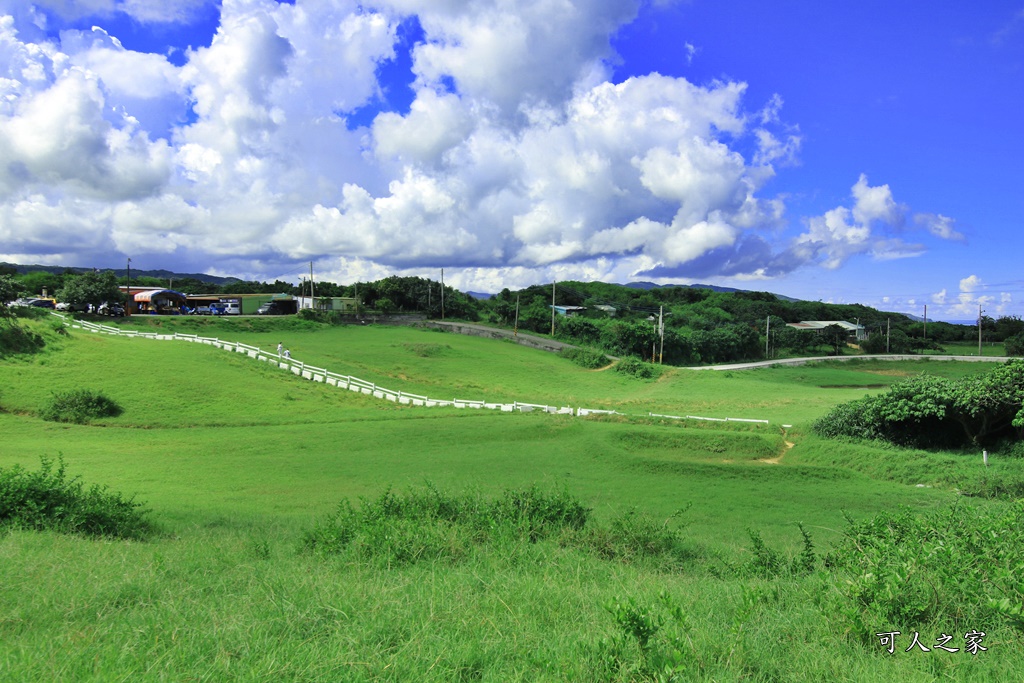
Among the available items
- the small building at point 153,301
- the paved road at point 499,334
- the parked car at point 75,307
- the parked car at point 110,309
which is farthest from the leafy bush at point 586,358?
the small building at point 153,301

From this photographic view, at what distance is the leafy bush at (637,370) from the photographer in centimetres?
4656

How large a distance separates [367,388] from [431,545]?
1018 inches

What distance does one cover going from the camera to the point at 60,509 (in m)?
8.95

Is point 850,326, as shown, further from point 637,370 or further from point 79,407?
point 79,407

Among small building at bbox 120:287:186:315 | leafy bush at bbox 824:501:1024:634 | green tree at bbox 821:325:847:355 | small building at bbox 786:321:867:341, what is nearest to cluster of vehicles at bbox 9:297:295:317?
small building at bbox 120:287:186:315

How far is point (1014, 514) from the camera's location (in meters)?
6.48

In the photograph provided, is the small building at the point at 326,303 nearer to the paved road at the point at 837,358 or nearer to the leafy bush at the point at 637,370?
the leafy bush at the point at 637,370

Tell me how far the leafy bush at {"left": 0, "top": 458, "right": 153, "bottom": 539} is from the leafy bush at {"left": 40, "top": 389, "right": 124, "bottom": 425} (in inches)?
619

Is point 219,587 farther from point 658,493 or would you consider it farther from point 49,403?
point 49,403

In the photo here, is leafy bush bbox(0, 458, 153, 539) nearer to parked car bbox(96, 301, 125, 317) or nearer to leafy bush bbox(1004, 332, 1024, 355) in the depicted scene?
parked car bbox(96, 301, 125, 317)

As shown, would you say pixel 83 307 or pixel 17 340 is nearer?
pixel 17 340

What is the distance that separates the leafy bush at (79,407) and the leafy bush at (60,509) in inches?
619

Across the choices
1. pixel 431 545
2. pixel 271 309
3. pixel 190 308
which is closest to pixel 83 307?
pixel 271 309

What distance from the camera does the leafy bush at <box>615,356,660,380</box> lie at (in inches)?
1833
